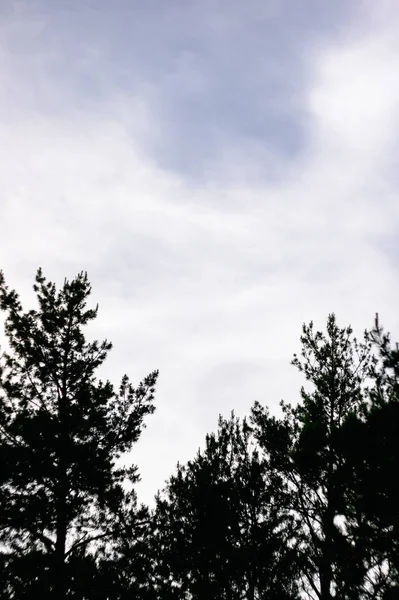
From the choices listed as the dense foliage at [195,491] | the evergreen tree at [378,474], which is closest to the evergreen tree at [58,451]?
the dense foliage at [195,491]

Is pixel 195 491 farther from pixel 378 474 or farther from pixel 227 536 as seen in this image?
pixel 378 474

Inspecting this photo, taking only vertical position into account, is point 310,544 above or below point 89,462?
below

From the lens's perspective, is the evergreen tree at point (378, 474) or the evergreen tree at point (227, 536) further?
the evergreen tree at point (227, 536)

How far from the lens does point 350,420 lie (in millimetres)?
8836

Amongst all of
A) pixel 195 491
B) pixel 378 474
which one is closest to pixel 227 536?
pixel 195 491

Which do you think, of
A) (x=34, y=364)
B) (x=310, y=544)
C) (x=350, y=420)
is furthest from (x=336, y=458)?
(x=34, y=364)

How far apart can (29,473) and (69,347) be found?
367 centimetres

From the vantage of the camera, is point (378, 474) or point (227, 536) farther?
point (227, 536)

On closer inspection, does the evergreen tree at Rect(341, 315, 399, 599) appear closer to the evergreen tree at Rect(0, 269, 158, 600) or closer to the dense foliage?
the dense foliage

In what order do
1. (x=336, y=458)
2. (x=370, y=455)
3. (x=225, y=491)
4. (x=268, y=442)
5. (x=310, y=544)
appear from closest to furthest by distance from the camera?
(x=370, y=455) < (x=336, y=458) < (x=310, y=544) < (x=268, y=442) < (x=225, y=491)

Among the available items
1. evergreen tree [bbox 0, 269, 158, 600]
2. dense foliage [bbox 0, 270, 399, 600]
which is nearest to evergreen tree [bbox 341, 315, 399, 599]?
dense foliage [bbox 0, 270, 399, 600]

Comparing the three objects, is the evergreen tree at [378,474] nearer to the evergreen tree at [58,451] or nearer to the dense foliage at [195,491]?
the dense foliage at [195,491]

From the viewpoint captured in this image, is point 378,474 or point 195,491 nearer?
point 378,474

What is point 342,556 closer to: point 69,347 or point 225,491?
point 225,491
